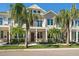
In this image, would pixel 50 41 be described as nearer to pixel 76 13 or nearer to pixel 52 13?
pixel 52 13

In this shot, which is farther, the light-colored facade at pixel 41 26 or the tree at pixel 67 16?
the light-colored facade at pixel 41 26

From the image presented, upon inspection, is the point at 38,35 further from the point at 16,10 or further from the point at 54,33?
the point at 16,10

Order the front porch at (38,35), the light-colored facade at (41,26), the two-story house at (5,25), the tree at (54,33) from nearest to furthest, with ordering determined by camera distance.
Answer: the tree at (54,33) < the two-story house at (5,25) < the light-colored facade at (41,26) < the front porch at (38,35)

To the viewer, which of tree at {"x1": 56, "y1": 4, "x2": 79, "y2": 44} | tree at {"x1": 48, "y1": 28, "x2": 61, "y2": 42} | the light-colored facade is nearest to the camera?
tree at {"x1": 56, "y1": 4, "x2": 79, "y2": 44}

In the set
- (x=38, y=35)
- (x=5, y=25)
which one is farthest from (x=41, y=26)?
(x=5, y=25)

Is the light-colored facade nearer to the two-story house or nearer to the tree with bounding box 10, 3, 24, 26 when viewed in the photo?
the two-story house

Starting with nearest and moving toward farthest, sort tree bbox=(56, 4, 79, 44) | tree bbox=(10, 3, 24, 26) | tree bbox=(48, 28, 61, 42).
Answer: tree bbox=(10, 3, 24, 26), tree bbox=(56, 4, 79, 44), tree bbox=(48, 28, 61, 42)

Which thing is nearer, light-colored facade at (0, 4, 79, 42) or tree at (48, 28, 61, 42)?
tree at (48, 28, 61, 42)

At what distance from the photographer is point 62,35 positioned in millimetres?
29188

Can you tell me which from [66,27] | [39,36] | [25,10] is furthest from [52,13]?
[25,10]

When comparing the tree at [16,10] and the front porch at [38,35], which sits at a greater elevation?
the tree at [16,10]

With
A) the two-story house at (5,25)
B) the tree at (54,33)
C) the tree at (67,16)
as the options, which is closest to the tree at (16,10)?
the tree at (67,16)

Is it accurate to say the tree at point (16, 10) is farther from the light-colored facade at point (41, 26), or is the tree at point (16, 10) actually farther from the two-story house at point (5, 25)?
the light-colored facade at point (41, 26)

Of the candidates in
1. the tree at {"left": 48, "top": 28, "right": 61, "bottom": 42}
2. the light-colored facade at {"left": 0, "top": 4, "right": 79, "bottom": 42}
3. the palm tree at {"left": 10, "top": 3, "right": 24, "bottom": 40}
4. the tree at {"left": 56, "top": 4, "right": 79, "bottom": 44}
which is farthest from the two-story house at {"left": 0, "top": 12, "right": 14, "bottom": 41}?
the palm tree at {"left": 10, "top": 3, "right": 24, "bottom": 40}
